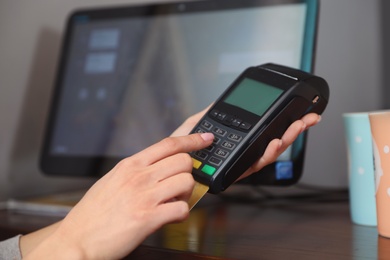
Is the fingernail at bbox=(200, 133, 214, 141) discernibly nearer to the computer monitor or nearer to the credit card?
the credit card

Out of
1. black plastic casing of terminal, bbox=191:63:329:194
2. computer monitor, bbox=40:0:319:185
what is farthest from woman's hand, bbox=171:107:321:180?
computer monitor, bbox=40:0:319:185

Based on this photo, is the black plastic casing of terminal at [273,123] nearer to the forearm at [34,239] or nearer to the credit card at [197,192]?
the credit card at [197,192]

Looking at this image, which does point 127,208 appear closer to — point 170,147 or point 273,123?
point 170,147

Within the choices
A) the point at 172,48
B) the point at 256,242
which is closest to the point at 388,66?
the point at 172,48

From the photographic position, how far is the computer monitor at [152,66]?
800 millimetres

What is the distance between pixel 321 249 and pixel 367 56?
54 centimetres

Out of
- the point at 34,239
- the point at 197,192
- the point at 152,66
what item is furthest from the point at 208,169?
the point at 152,66

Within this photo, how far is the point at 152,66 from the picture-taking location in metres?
0.92

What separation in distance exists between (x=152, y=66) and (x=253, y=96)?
325mm

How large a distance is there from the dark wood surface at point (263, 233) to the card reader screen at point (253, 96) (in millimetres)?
137

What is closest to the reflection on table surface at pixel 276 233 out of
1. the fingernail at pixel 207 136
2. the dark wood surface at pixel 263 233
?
the dark wood surface at pixel 263 233

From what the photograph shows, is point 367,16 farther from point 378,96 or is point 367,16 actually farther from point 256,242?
point 256,242

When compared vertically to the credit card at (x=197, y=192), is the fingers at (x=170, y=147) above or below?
above

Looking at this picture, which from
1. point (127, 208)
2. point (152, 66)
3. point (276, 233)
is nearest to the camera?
point (127, 208)
